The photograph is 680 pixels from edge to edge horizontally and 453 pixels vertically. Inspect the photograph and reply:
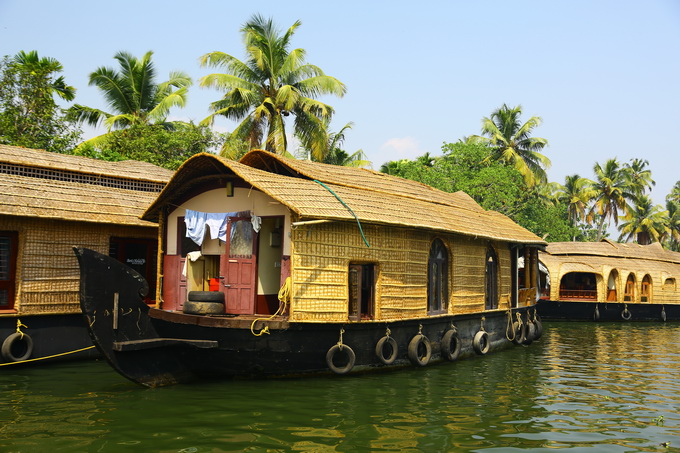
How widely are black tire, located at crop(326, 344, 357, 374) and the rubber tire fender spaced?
12.6 feet

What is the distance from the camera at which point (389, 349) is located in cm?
901

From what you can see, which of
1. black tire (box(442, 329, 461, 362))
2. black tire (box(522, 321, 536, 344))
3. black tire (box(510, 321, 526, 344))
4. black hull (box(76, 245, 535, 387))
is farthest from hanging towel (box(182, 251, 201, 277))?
black tire (box(522, 321, 536, 344))


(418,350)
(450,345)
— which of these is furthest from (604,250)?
(418,350)

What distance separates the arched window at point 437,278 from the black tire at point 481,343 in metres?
1.06

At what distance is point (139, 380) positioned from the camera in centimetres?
754

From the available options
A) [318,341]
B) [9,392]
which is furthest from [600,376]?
[9,392]

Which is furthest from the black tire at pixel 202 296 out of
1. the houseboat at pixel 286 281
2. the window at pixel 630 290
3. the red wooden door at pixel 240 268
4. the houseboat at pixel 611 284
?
the window at pixel 630 290

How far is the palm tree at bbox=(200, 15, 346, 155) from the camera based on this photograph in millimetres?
19234

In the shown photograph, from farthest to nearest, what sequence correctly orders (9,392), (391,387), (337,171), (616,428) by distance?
(337,171), (391,387), (9,392), (616,428)

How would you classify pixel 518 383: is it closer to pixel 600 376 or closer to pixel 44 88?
pixel 600 376

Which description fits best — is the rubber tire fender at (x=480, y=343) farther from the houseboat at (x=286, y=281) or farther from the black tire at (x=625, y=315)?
the black tire at (x=625, y=315)

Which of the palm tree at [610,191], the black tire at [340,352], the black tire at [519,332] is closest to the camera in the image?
the black tire at [340,352]

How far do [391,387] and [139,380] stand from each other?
3159 mm

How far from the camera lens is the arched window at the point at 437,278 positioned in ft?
34.5
